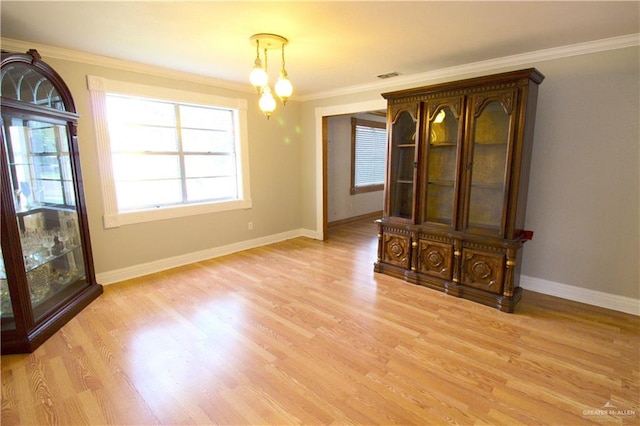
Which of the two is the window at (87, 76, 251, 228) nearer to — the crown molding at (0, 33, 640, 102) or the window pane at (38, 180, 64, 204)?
the crown molding at (0, 33, 640, 102)

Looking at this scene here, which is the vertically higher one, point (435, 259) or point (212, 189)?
point (212, 189)

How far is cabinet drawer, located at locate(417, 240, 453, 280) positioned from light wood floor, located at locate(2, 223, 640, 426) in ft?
0.77

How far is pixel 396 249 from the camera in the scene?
3.71m

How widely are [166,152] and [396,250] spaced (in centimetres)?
313

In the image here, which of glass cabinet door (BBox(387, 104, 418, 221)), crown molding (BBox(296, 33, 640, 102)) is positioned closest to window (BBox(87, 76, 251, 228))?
crown molding (BBox(296, 33, 640, 102))

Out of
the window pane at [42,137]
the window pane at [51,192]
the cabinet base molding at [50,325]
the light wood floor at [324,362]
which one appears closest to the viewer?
the light wood floor at [324,362]

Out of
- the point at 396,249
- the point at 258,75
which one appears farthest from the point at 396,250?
the point at 258,75

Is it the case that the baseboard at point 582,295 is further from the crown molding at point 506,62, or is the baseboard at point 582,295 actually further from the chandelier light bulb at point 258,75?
the chandelier light bulb at point 258,75

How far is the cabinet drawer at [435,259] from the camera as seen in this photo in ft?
10.8

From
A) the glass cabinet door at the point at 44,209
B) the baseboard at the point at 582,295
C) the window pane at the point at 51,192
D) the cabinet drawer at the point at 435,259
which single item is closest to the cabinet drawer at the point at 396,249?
the cabinet drawer at the point at 435,259

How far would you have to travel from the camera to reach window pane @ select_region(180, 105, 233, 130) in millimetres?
4121

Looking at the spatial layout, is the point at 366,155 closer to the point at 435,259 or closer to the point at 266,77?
the point at 435,259

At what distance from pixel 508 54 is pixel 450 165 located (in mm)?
1209

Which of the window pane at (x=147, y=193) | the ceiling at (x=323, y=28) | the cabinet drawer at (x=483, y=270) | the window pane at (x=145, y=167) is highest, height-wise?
the ceiling at (x=323, y=28)
